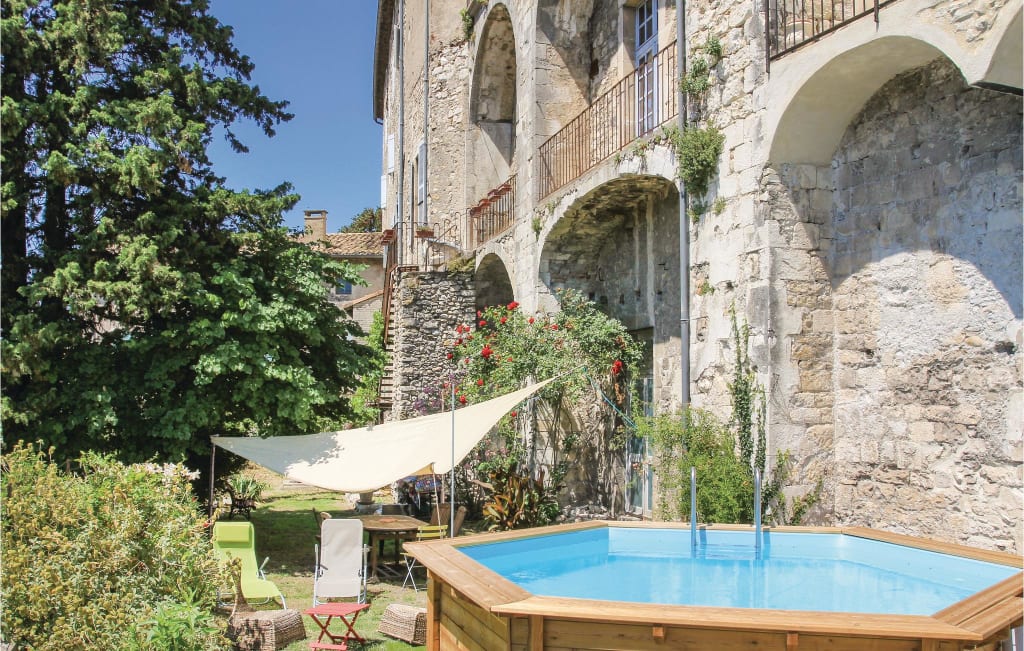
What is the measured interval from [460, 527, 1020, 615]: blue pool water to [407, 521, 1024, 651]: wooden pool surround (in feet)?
2.69

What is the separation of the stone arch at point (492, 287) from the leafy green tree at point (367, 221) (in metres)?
23.2

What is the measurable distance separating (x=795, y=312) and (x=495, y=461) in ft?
17.8

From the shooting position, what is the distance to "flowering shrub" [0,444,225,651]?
4.75m

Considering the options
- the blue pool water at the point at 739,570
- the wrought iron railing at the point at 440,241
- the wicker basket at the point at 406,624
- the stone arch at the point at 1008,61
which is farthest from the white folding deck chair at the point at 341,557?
the wrought iron railing at the point at 440,241

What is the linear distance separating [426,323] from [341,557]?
24.0 feet

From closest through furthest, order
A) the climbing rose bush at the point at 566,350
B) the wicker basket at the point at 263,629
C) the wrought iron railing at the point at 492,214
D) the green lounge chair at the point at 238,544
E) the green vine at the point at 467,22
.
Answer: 1. the wicker basket at the point at 263,629
2. the green lounge chair at the point at 238,544
3. the climbing rose bush at the point at 566,350
4. the wrought iron railing at the point at 492,214
5. the green vine at the point at 467,22

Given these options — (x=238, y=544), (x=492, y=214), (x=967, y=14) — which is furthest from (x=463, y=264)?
(x=967, y=14)

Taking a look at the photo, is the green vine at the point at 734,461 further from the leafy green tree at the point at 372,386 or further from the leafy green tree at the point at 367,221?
the leafy green tree at the point at 367,221

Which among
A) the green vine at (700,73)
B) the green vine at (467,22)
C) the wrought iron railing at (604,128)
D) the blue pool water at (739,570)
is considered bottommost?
the blue pool water at (739,570)

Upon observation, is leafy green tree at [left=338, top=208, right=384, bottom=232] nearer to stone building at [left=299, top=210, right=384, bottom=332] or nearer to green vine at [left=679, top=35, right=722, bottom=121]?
stone building at [left=299, top=210, right=384, bottom=332]

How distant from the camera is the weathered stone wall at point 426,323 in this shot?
14203mm

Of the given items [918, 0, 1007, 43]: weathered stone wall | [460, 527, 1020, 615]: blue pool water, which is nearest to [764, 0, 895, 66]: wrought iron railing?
[918, 0, 1007, 43]: weathered stone wall

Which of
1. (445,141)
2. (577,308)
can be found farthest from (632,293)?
(445,141)

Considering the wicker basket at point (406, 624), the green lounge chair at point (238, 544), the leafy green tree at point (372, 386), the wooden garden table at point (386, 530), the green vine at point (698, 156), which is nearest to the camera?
the wicker basket at point (406, 624)
